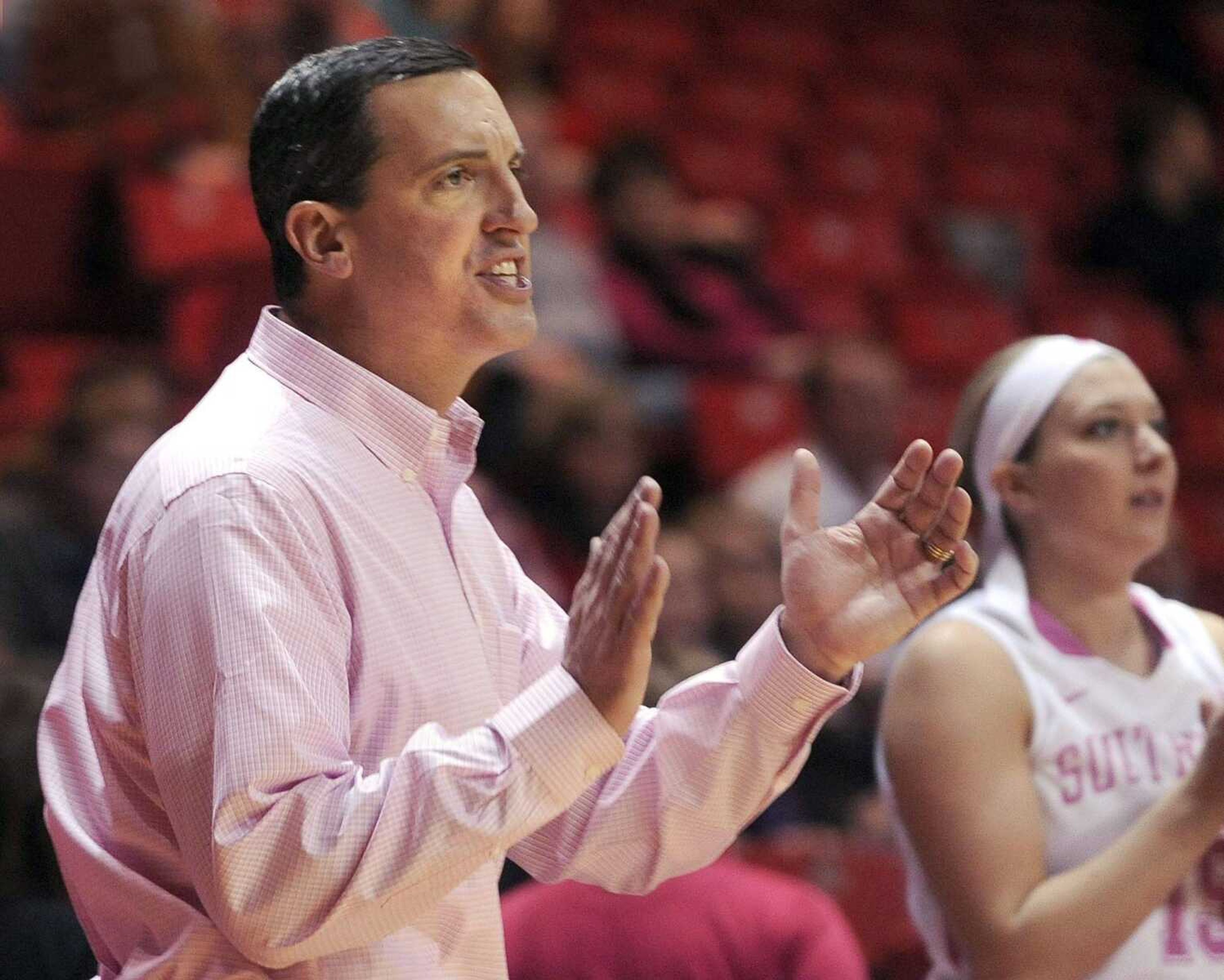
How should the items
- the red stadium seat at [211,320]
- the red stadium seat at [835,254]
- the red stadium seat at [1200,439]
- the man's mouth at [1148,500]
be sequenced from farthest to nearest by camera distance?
1. the red stadium seat at [835,254]
2. the red stadium seat at [1200,439]
3. the red stadium seat at [211,320]
4. the man's mouth at [1148,500]

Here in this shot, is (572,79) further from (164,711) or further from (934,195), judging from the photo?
(164,711)

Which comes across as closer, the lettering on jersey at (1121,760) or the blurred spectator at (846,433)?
the lettering on jersey at (1121,760)

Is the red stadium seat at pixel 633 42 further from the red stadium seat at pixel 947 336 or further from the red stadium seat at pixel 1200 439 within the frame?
the red stadium seat at pixel 1200 439

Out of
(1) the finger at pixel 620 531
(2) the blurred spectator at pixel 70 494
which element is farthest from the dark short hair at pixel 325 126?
(2) the blurred spectator at pixel 70 494

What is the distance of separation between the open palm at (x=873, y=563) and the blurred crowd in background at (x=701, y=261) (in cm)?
114

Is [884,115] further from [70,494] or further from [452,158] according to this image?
[452,158]

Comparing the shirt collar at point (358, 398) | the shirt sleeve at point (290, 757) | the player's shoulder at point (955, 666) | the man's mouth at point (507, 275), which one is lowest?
the player's shoulder at point (955, 666)

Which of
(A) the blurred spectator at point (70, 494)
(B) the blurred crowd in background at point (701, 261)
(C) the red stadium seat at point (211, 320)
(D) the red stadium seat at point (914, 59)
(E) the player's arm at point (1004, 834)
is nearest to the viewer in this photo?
(E) the player's arm at point (1004, 834)

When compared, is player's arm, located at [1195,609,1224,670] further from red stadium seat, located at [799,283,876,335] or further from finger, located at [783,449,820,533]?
red stadium seat, located at [799,283,876,335]

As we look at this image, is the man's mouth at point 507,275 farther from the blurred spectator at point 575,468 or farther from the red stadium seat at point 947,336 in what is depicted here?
the red stadium seat at point 947,336

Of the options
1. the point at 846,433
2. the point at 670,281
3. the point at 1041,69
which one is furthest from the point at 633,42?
the point at 846,433

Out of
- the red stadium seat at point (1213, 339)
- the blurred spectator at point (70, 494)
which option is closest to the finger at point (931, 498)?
the blurred spectator at point (70, 494)

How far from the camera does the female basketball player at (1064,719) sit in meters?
2.51

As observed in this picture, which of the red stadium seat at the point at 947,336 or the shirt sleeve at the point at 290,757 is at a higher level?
the shirt sleeve at the point at 290,757
